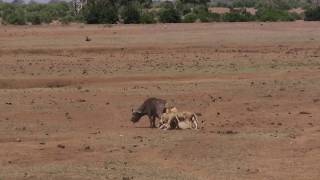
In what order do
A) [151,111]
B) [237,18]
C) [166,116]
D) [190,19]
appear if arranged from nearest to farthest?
[166,116], [151,111], [237,18], [190,19]

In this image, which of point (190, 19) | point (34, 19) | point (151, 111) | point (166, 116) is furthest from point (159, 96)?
point (34, 19)

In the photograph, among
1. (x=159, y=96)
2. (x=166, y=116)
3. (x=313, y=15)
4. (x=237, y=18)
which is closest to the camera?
(x=166, y=116)

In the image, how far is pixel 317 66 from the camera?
3136 cm

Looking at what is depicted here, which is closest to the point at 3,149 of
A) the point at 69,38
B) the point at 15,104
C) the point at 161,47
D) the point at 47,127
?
the point at 47,127

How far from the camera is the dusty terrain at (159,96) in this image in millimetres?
13922

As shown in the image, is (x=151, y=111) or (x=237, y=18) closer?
(x=151, y=111)

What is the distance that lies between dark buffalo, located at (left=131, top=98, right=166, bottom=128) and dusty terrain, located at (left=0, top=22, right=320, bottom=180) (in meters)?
0.25

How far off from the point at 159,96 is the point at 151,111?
196 inches

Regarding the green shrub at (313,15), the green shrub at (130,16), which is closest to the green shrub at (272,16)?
the green shrub at (313,15)

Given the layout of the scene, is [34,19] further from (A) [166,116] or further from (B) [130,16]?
(A) [166,116]

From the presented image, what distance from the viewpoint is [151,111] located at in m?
18.7

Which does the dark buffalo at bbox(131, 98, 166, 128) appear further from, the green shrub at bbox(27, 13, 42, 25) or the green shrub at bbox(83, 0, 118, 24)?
the green shrub at bbox(27, 13, 42, 25)

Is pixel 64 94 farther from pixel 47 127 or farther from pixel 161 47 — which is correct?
pixel 161 47

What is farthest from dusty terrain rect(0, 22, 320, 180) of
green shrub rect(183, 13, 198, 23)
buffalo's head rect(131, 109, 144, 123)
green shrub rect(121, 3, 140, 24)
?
green shrub rect(183, 13, 198, 23)
